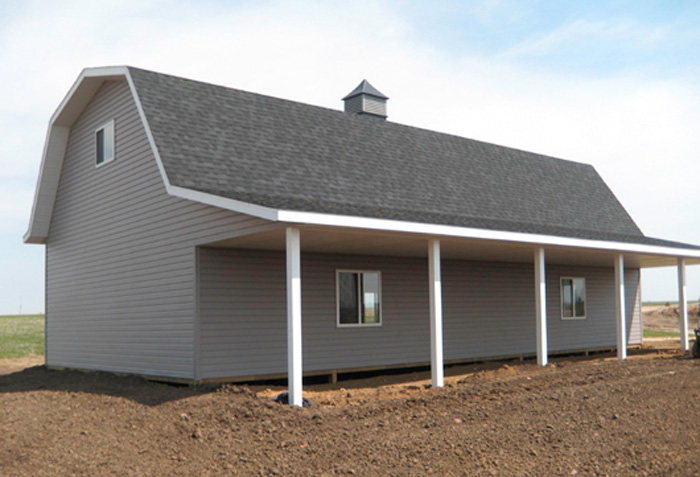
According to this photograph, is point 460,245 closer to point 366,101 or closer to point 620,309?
point 620,309

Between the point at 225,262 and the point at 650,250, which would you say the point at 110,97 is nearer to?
the point at 225,262

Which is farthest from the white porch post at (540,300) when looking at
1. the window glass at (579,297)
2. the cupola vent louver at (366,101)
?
the cupola vent louver at (366,101)

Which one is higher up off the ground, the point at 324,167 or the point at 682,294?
the point at 324,167

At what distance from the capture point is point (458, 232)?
11.6 m

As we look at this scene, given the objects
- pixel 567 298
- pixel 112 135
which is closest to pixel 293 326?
pixel 112 135

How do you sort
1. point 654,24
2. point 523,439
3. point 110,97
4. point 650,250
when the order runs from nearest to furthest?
point 523,439
point 654,24
point 110,97
point 650,250

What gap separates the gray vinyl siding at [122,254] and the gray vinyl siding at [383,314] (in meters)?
0.63

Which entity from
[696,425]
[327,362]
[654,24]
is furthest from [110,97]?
[696,425]

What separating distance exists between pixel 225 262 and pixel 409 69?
31.7ft

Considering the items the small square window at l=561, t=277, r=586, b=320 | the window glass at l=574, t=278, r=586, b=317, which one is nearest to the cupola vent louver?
the small square window at l=561, t=277, r=586, b=320

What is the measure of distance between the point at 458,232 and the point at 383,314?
3770mm

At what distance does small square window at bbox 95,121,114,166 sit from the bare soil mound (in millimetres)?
5389

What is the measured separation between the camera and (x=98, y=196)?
14.9 metres

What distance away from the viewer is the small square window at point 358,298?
→ 1404cm
